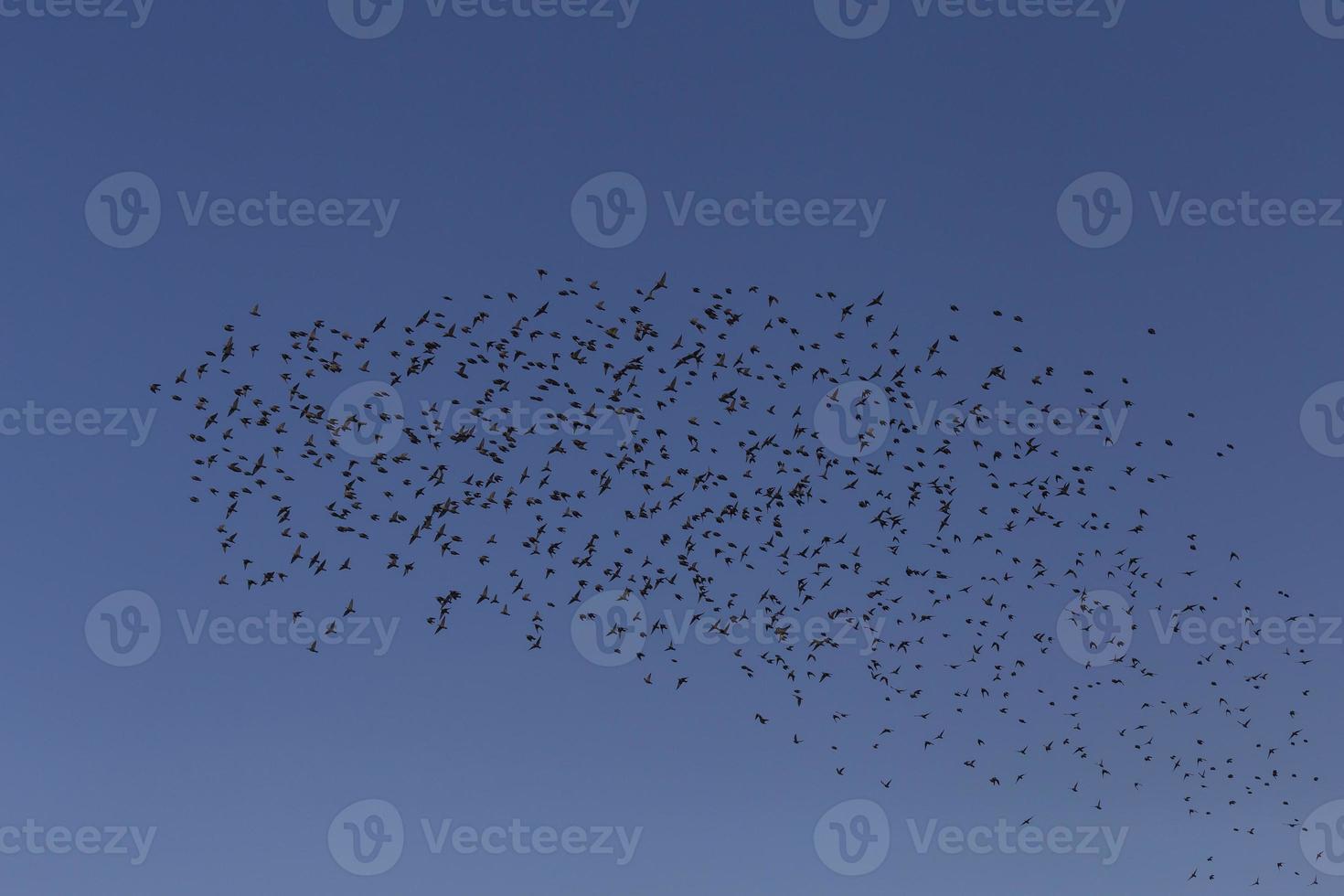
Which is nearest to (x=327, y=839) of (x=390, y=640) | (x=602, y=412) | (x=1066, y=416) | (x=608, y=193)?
(x=390, y=640)

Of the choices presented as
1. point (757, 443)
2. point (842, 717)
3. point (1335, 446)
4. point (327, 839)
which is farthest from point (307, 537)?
point (1335, 446)

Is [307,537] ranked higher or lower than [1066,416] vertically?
lower

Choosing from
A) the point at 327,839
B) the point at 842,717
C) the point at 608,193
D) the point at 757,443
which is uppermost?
the point at 608,193

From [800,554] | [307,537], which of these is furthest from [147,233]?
[800,554]

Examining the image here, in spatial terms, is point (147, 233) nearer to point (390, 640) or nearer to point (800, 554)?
point (390, 640)

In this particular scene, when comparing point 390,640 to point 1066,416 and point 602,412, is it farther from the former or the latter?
point 1066,416

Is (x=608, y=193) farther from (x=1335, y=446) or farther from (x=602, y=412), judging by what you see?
(x=1335, y=446)

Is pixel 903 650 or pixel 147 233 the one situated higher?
pixel 147 233

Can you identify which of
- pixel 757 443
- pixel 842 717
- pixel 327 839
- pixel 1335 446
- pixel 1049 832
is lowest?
pixel 327 839
